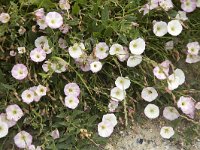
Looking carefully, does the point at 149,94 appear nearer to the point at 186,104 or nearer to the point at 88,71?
the point at 186,104

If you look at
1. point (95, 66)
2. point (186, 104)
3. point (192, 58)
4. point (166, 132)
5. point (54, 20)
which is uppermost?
point (54, 20)

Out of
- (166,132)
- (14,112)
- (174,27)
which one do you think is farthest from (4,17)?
(166,132)

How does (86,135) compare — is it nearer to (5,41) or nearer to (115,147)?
(115,147)

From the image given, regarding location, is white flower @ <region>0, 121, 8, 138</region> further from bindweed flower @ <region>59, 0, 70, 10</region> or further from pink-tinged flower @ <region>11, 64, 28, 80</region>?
bindweed flower @ <region>59, 0, 70, 10</region>

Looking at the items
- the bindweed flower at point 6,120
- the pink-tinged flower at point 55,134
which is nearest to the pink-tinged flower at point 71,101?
the pink-tinged flower at point 55,134

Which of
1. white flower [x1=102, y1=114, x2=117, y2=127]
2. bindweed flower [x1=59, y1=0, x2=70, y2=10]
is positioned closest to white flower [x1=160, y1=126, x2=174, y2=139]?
white flower [x1=102, y1=114, x2=117, y2=127]
